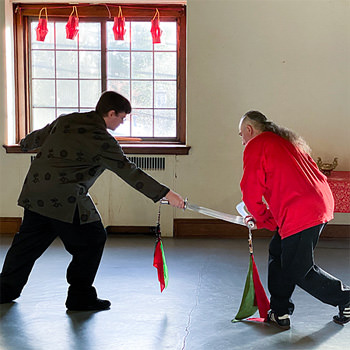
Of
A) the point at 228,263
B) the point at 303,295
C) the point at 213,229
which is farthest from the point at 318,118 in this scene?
the point at 303,295

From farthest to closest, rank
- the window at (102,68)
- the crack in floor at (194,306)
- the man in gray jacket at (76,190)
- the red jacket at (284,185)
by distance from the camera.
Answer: the window at (102,68), the man in gray jacket at (76,190), the crack in floor at (194,306), the red jacket at (284,185)

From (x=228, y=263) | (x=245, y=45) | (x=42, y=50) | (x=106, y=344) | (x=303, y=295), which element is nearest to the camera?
(x=106, y=344)

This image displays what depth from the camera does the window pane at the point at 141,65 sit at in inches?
233

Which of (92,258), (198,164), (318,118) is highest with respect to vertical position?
(318,118)

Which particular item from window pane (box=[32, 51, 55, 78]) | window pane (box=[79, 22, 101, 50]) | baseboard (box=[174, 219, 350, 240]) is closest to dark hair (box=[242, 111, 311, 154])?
baseboard (box=[174, 219, 350, 240])

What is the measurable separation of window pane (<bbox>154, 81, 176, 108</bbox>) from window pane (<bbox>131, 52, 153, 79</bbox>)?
0.14 metres

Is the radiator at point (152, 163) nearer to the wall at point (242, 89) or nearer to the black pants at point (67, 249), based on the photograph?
the wall at point (242, 89)

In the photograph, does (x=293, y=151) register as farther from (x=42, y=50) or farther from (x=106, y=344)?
(x=42, y=50)

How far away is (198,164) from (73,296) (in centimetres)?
253

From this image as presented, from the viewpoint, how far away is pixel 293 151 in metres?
2.93

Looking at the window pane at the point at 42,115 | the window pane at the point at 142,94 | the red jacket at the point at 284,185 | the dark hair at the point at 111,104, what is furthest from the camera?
the window pane at the point at 42,115

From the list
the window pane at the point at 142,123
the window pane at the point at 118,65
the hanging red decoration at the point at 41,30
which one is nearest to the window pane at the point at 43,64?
the hanging red decoration at the point at 41,30

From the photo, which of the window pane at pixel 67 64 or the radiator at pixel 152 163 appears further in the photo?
the window pane at pixel 67 64

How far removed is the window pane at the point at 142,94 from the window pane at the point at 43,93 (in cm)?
89
